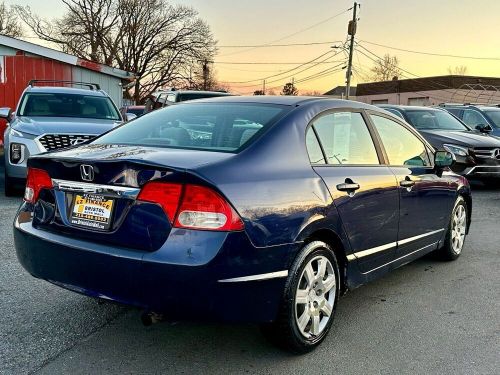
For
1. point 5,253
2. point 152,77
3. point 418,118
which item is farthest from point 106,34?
point 5,253

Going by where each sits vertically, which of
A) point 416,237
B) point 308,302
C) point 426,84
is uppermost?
point 426,84

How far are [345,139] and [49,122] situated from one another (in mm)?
5562

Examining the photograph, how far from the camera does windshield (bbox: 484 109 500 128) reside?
12.6m

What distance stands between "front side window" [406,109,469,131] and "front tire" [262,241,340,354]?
8.07 m

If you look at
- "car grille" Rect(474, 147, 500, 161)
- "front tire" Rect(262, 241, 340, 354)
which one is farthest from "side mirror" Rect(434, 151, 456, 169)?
"car grille" Rect(474, 147, 500, 161)

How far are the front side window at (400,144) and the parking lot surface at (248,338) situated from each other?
112 centimetres

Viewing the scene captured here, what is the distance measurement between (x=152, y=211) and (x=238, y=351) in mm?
1131

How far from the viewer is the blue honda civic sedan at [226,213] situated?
2.64 metres

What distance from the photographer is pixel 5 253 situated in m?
5.09

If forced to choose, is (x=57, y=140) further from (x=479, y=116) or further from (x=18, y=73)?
(x=18, y=73)

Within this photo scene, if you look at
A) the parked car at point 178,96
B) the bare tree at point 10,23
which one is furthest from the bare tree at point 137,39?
the parked car at point 178,96

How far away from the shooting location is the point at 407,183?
4176 mm

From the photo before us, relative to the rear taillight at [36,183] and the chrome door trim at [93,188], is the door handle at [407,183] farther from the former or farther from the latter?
the rear taillight at [36,183]

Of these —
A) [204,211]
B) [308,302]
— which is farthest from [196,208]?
[308,302]
